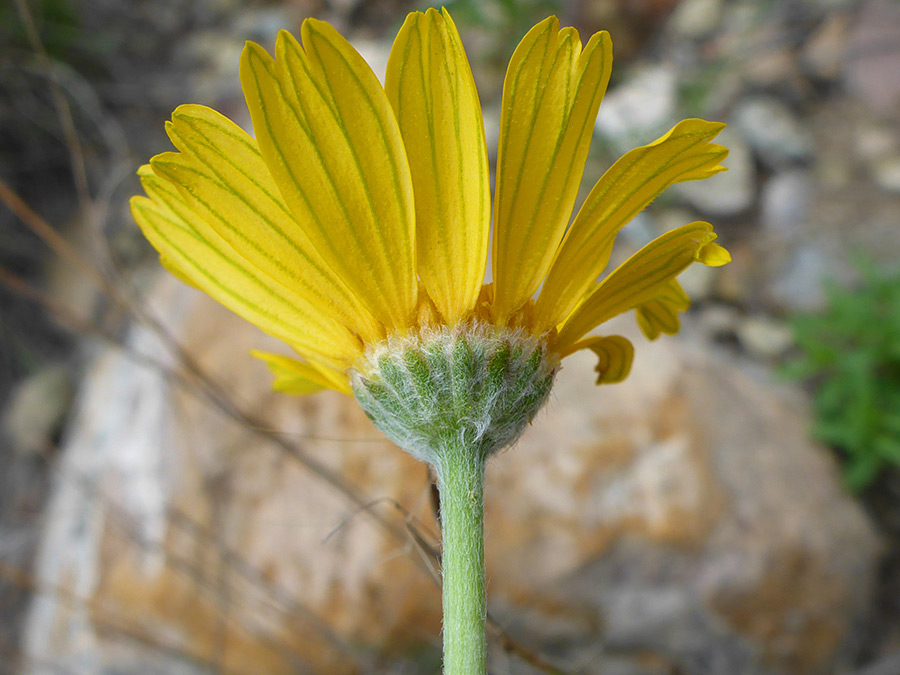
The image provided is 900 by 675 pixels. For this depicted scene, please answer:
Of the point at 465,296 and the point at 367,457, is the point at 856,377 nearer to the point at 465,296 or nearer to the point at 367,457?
the point at 367,457

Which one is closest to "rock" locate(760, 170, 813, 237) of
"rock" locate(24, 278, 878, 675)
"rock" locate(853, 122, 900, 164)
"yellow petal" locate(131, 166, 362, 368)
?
"rock" locate(853, 122, 900, 164)

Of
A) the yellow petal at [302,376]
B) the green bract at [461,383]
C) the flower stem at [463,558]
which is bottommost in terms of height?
the flower stem at [463,558]

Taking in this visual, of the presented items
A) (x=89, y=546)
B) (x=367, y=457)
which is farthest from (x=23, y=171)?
(x=367, y=457)

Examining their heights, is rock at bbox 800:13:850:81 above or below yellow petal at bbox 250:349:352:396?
above

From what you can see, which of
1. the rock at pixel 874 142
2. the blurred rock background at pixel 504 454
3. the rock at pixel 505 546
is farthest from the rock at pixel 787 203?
the rock at pixel 505 546

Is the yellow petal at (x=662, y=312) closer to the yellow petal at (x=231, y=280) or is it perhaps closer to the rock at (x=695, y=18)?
the yellow petal at (x=231, y=280)

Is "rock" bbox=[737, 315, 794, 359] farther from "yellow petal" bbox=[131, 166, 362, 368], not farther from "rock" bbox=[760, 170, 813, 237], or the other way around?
"yellow petal" bbox=[131, 166, 362, 368]
